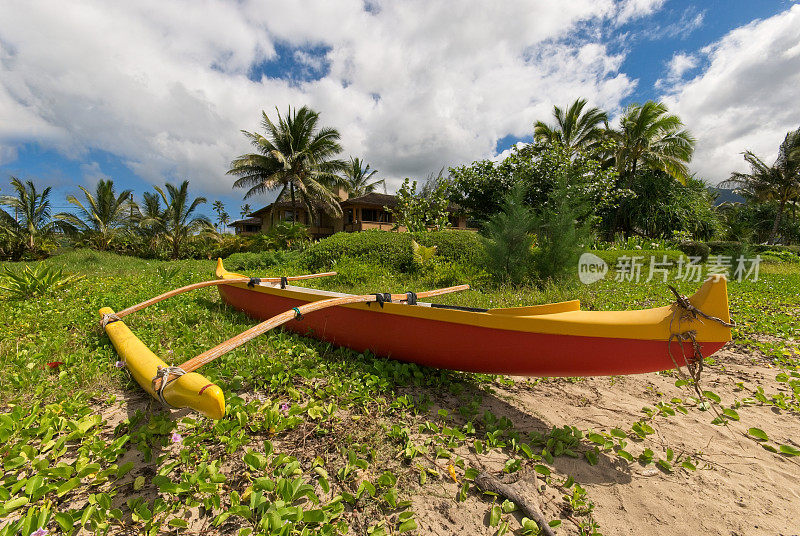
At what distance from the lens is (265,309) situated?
3.88 metres

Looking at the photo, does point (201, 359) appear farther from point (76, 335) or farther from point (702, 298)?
point (702, 298)

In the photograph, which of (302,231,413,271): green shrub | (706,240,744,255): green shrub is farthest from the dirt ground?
(706,240,744,255): green shrub

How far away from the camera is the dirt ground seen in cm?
155

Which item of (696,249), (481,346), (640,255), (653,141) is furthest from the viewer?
(653,141)

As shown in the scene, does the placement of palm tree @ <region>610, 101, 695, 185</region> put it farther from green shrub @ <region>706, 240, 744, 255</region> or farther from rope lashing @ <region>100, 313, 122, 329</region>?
rope lashing @ <region>100, 313, 122, 329</region>

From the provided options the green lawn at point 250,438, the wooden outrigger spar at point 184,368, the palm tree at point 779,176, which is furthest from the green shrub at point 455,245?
the palm tree at point 779,176

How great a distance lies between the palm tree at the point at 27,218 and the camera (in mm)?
16531

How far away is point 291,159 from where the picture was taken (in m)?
18.2

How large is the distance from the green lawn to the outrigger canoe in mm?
253

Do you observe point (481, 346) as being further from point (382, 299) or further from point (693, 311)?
point (693, 311)

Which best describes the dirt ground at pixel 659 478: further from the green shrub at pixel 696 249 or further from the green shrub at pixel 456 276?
the green shrub at pixel 696 249

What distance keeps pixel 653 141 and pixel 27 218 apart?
33592mm

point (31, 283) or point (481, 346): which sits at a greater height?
point (31, 283)
